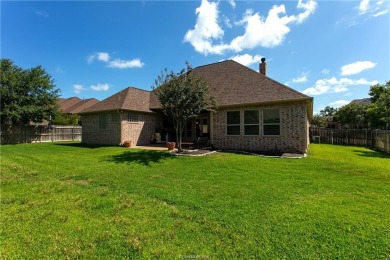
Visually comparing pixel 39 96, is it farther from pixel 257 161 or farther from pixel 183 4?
pixel 257 161

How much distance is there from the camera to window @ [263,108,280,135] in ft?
38.8

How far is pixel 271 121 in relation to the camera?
12.0 metres

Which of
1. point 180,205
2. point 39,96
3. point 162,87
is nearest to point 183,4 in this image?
point 162,87

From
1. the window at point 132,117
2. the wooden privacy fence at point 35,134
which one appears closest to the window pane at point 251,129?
the window at point 132,117

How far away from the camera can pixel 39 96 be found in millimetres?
22500

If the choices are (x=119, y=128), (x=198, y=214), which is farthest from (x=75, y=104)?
(x=198, y=214)

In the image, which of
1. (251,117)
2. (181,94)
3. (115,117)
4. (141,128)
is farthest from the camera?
(141,128)

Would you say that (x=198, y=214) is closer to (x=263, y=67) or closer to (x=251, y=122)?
(x=251, y=122)

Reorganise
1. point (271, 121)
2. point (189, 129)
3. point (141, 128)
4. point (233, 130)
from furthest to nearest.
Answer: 1. point (189, 129)
2. point (141, 128)
3. point (233, 130)
4. point (271, 121)

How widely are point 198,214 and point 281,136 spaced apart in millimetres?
9304

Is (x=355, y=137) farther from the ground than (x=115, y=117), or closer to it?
closer to it

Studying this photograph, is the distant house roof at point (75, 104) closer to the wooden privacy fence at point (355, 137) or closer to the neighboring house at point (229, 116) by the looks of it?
the neighboring house at point (229, 116)

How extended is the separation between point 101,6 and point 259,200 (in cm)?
1303

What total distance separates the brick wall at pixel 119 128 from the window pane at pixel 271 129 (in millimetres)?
10014
